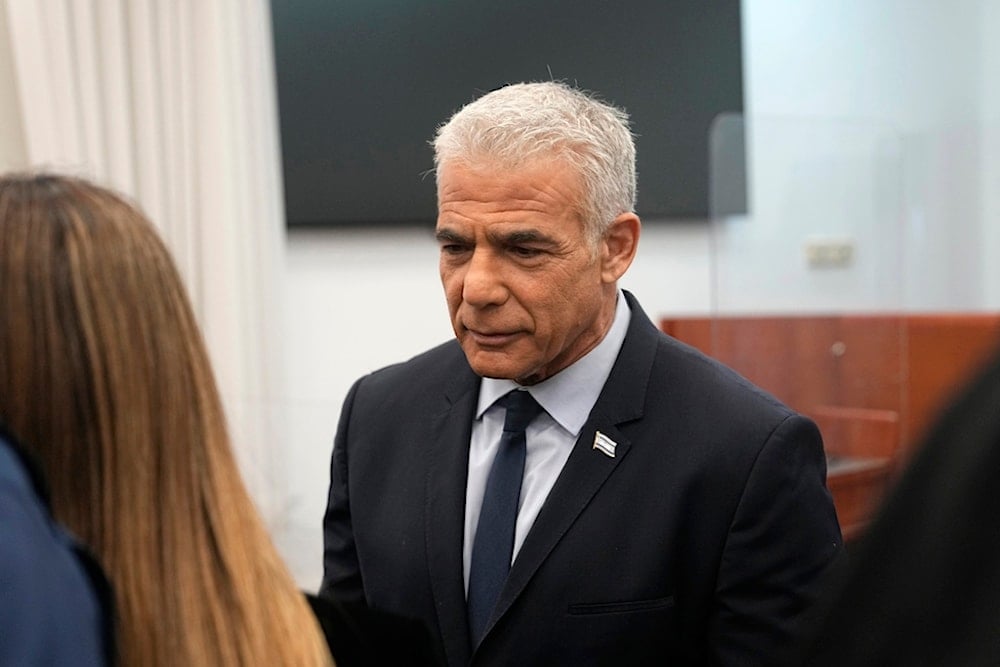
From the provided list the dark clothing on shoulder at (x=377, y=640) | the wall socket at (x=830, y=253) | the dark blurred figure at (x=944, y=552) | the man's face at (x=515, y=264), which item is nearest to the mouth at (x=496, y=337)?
the man's face at (x=515, y=264)

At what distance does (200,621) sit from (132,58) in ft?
9.78

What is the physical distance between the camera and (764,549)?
1.73 meters

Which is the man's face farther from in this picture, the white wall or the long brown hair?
the white wall

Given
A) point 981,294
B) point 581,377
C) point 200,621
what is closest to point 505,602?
point 581,377

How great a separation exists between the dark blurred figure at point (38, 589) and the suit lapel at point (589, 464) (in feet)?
2.76

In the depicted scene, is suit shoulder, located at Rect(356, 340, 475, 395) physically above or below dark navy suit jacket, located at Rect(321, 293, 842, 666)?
above

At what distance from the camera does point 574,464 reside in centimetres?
183

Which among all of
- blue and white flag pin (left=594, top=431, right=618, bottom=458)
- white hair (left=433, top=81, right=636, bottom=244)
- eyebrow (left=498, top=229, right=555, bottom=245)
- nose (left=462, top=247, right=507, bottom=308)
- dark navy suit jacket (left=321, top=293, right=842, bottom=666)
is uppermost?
white hair (left=433, top=81, right=636, bottom=244)

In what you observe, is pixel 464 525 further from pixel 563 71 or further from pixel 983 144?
pixel 983 144

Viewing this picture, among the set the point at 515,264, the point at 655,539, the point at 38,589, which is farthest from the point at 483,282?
the point at 38,589

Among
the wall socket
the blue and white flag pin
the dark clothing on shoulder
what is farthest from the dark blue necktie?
the wall socket

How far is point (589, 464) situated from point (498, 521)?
0.49 feet

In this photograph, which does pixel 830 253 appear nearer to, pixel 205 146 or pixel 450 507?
pixel 205 146

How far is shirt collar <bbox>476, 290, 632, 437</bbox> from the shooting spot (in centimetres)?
188
